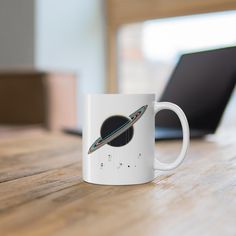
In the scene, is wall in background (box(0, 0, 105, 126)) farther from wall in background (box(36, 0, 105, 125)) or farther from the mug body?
the mug body

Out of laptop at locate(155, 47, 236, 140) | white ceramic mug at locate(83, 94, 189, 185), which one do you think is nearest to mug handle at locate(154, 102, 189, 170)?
white ceramic mug at locate(83, 94, 189, 185)

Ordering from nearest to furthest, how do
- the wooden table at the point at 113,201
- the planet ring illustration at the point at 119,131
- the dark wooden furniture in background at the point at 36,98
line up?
the wooden table at the point at 113,201 < the planet ring illustration at the point at 119,131 < the dark wooden furniture in background at the point at 36,98

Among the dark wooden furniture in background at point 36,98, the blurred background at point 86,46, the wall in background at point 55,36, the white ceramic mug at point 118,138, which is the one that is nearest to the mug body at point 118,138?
the white ceramic mug at point 118,138

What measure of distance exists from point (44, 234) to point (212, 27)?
8.02ft

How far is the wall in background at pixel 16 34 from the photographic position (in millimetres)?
2633

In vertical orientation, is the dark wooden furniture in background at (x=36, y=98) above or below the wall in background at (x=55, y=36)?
below

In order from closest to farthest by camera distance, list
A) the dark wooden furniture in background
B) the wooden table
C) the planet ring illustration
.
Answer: the wooden table
the planet ring illustration
the dark wooden furniture in background

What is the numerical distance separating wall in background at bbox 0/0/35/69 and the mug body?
2.20 meters

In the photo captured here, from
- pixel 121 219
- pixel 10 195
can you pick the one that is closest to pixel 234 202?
pixel 121 219

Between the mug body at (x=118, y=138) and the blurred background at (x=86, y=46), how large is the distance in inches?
76.6

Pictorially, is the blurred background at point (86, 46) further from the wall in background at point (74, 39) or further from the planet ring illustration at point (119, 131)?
the planet ring illustration at point (119, 131)

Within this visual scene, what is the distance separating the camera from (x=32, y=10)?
8.55ft

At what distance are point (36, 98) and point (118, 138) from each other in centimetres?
211

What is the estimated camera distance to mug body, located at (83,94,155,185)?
54 centimetres
